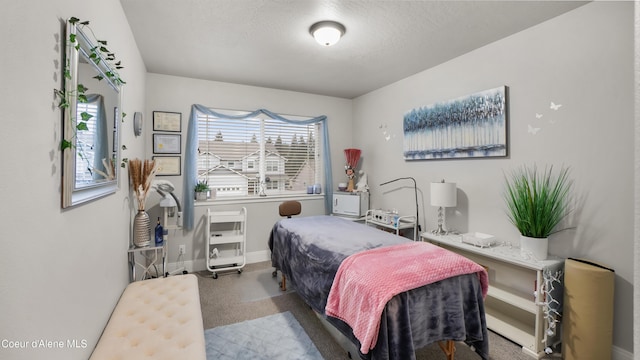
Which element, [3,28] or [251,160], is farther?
[251,160]

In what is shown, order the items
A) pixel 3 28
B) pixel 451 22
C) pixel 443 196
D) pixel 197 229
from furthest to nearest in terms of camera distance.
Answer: pixel 197 229 → pixel 443 196 → pixel 451 22 → pixel 3 28

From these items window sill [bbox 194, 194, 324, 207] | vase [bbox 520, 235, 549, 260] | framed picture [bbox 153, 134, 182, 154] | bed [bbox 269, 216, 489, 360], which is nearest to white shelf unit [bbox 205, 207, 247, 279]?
window sill [bbox 194, 194, 324, 207]

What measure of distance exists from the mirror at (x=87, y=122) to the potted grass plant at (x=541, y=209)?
9.34 feet

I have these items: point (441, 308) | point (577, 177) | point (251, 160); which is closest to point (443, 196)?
point (577, 177)

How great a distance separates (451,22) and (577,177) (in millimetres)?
1614

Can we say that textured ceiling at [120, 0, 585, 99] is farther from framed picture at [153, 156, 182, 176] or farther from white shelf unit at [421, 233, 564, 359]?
white shelf unit at [421, 233, 564, 359]

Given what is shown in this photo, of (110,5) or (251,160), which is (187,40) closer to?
(110,5)

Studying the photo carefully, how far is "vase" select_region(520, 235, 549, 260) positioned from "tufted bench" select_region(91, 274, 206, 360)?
241 cm

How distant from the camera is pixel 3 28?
733 mm

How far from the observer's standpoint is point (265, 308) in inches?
109

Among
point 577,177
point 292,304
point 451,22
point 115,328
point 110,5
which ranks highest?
point 451,22

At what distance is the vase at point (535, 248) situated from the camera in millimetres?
2146

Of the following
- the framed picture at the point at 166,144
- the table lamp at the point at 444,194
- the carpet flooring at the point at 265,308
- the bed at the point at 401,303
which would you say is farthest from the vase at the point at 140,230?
the table lamp at the point at 444,194

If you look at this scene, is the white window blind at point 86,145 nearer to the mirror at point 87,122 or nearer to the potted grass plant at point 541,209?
the mirror at point 87,122
